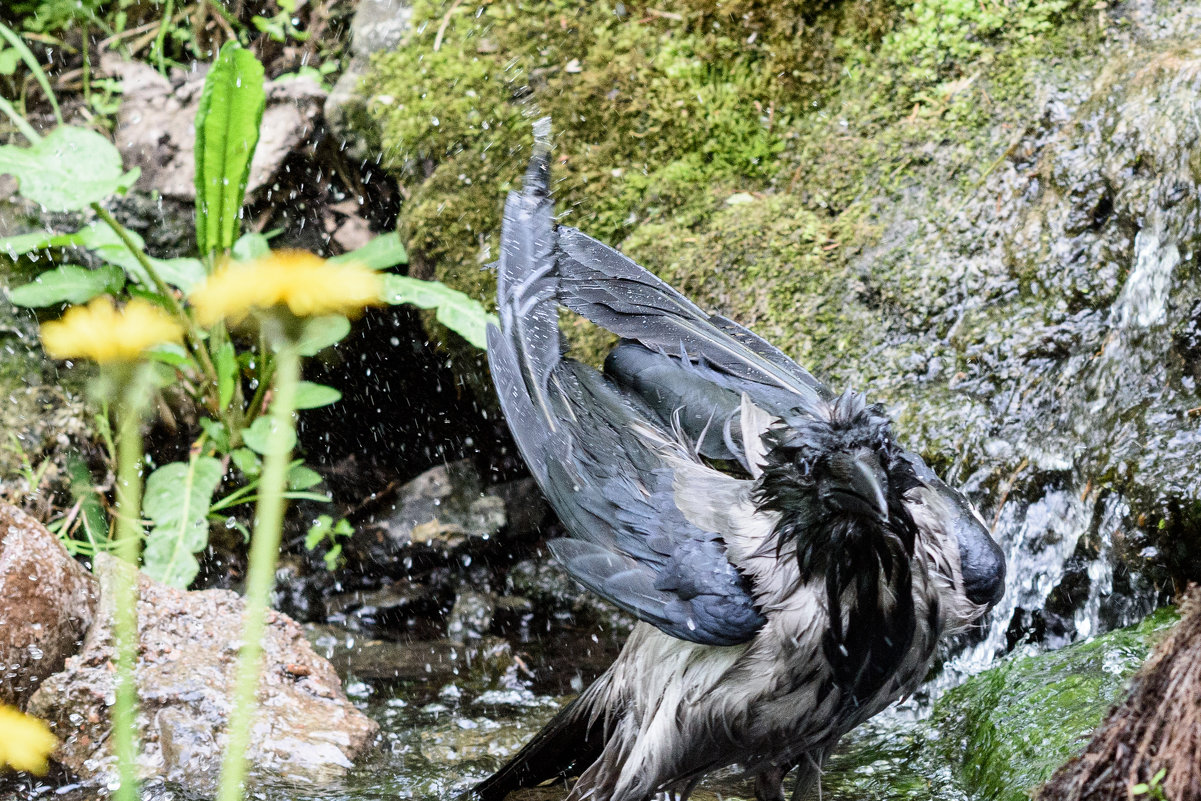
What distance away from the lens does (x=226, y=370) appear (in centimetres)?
532

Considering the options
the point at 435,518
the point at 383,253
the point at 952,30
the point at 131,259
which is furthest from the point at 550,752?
the point at 952,30

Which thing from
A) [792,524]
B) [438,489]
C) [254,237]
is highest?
[792,524]

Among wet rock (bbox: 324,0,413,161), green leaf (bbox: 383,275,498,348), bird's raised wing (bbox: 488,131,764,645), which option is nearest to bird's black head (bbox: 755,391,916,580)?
bird's raised wing (bbox: 488,131,764,645)

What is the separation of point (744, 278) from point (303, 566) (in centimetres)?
276

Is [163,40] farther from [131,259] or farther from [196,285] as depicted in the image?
[196,285]

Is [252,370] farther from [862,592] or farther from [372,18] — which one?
[862,592]

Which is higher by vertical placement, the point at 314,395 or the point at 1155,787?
the point at 1155,787

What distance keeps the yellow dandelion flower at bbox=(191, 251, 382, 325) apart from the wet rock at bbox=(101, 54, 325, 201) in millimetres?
5330

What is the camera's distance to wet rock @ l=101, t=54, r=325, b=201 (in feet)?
20.6

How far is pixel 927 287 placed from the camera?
4.45m

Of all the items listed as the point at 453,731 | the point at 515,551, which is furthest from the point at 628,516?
the point at 515,551

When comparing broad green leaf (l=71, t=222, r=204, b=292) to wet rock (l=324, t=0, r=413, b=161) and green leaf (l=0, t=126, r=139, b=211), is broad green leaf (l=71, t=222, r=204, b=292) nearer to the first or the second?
green leaf (l=0, t=126, r=139, b=211)

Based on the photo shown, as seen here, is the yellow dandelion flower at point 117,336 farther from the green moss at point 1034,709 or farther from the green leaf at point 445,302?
the green leaf at point 445,302

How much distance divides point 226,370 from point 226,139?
1.12 meters
